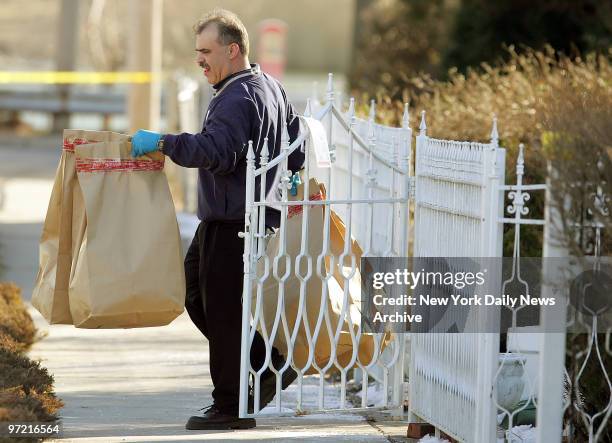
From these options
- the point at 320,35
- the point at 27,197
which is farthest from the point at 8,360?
the point at 320,35

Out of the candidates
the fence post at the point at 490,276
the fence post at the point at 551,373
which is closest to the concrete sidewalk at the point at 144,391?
the fence post at the point at 490,276

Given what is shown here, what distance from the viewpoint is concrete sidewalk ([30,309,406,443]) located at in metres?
5.64

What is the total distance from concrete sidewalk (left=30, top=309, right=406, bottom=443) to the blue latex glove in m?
A: 1.21

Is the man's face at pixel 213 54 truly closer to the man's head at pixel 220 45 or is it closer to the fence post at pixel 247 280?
the man's head at pixel 220 45

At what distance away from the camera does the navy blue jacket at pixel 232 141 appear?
5.41m

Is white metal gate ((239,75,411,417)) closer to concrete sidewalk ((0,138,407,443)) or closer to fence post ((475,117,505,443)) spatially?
concrete sidewalk ((0,138,407,443))

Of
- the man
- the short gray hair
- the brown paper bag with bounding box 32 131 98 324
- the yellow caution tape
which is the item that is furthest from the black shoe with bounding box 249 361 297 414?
the yellow caution tape

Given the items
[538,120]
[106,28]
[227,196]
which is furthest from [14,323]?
[106,28]

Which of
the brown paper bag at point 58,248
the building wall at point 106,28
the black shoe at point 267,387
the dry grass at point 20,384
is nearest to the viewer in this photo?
the dry grass at point 20,384

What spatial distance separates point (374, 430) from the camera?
5.86 m

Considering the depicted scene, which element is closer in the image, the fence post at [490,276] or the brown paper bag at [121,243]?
the fence post at [490,276]

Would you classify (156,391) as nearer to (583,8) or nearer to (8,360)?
(8,360)

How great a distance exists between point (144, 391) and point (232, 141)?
1.79 m

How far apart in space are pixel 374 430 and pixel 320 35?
37.8 metres
